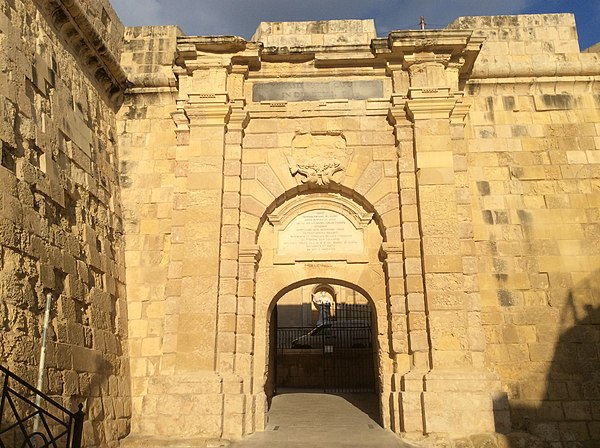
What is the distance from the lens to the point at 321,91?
29.2 feet

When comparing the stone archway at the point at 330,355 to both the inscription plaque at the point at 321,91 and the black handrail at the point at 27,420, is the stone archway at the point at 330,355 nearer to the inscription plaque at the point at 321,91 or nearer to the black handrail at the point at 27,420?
the inscription plaque at the point at 321,91

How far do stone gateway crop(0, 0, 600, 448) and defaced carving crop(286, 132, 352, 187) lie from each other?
0.04 meters

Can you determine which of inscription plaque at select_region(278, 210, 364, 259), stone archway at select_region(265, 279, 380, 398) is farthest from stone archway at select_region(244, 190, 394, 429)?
stone archway at select_region(265, 279, 380, 398)

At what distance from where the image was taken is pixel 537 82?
927 cm

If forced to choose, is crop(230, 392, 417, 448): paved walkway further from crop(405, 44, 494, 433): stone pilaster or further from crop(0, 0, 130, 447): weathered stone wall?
crop(0, 0, 130, 447): weathered stone wall

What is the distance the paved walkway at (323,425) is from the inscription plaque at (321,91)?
5.02m

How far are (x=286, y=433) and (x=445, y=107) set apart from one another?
17.4 ft

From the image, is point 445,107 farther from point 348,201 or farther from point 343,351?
point 343,351

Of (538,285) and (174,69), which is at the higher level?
(174,69)

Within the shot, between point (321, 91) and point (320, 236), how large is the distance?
240 centimetres

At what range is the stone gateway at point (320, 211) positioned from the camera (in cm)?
707

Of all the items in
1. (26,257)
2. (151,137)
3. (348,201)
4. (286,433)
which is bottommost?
(286,433)

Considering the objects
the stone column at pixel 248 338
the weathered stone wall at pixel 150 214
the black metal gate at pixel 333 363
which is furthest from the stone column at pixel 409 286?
the black metal gate at pixel 333 363

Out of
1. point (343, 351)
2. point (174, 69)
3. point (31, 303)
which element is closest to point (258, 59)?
point (174, 69)
